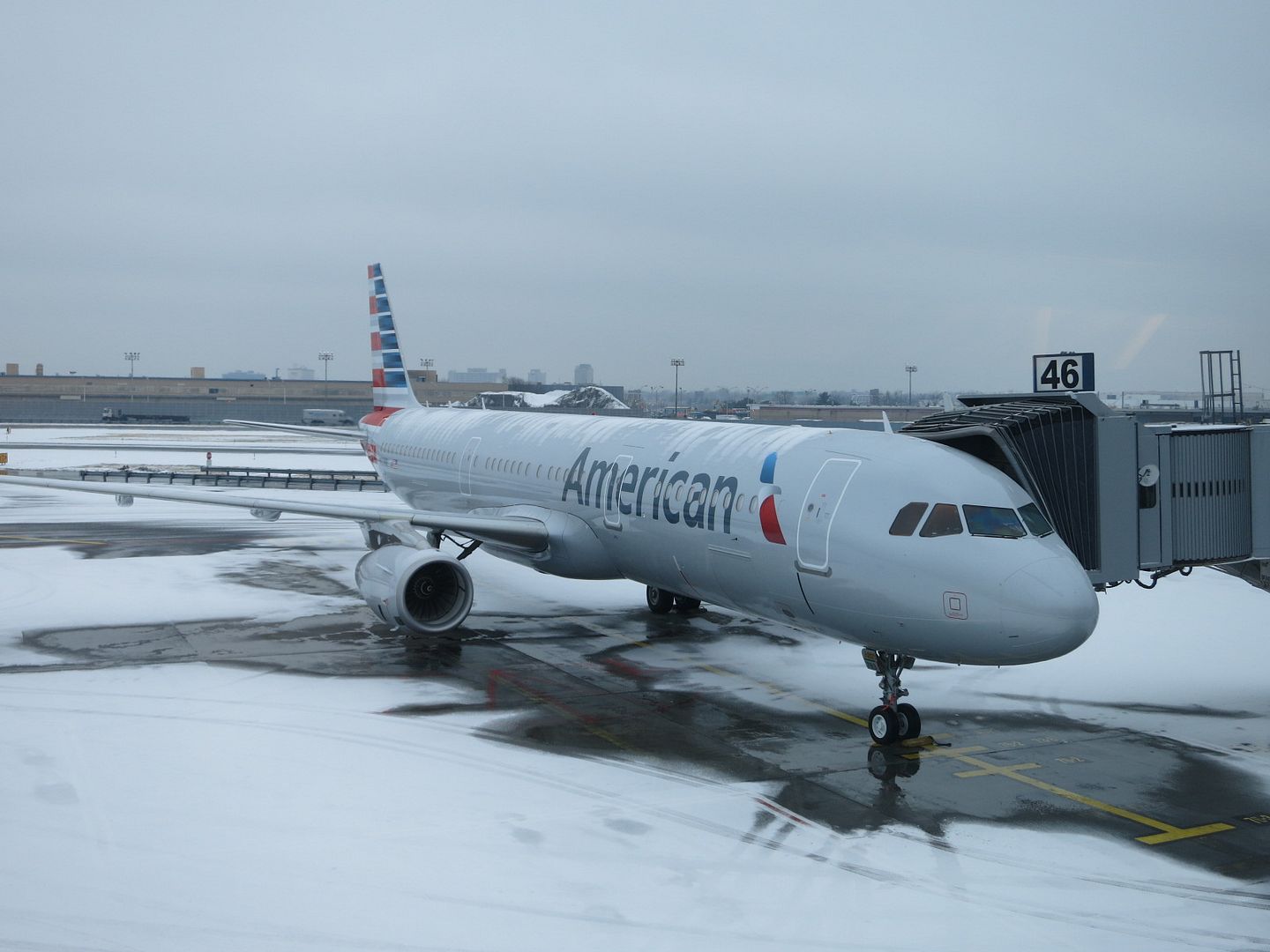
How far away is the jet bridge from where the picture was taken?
1493cm

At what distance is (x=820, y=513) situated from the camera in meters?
14.5

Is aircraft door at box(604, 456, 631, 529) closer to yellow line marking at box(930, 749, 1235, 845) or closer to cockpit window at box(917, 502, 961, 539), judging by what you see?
cockpit window at box(917, 502, 961, 539)

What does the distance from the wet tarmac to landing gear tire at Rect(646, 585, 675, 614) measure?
16.4 inches

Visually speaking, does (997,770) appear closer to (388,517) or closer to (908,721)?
(908,721)

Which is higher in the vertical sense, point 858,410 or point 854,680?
point 858,410

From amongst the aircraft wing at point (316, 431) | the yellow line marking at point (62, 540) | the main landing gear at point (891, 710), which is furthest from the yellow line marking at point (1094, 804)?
the yellow line marking at point (62, 540)

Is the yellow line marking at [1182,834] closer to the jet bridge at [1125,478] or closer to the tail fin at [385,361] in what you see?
the jet bridge at [1125,478]

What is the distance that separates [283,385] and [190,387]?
17.3m

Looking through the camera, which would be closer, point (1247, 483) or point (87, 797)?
point (87, 797)

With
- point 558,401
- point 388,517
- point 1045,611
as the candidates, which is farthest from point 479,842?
point 558,401

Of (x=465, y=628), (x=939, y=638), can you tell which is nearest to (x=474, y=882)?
(x=939, y=638)

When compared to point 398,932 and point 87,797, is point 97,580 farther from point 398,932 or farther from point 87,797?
point 398,932

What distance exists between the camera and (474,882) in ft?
33.2

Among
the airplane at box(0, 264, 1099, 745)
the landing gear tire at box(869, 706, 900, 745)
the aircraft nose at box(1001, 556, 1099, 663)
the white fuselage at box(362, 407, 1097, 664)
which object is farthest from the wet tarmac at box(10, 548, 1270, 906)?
the aircraft nose at box(1001, 556, 1099, 663)
